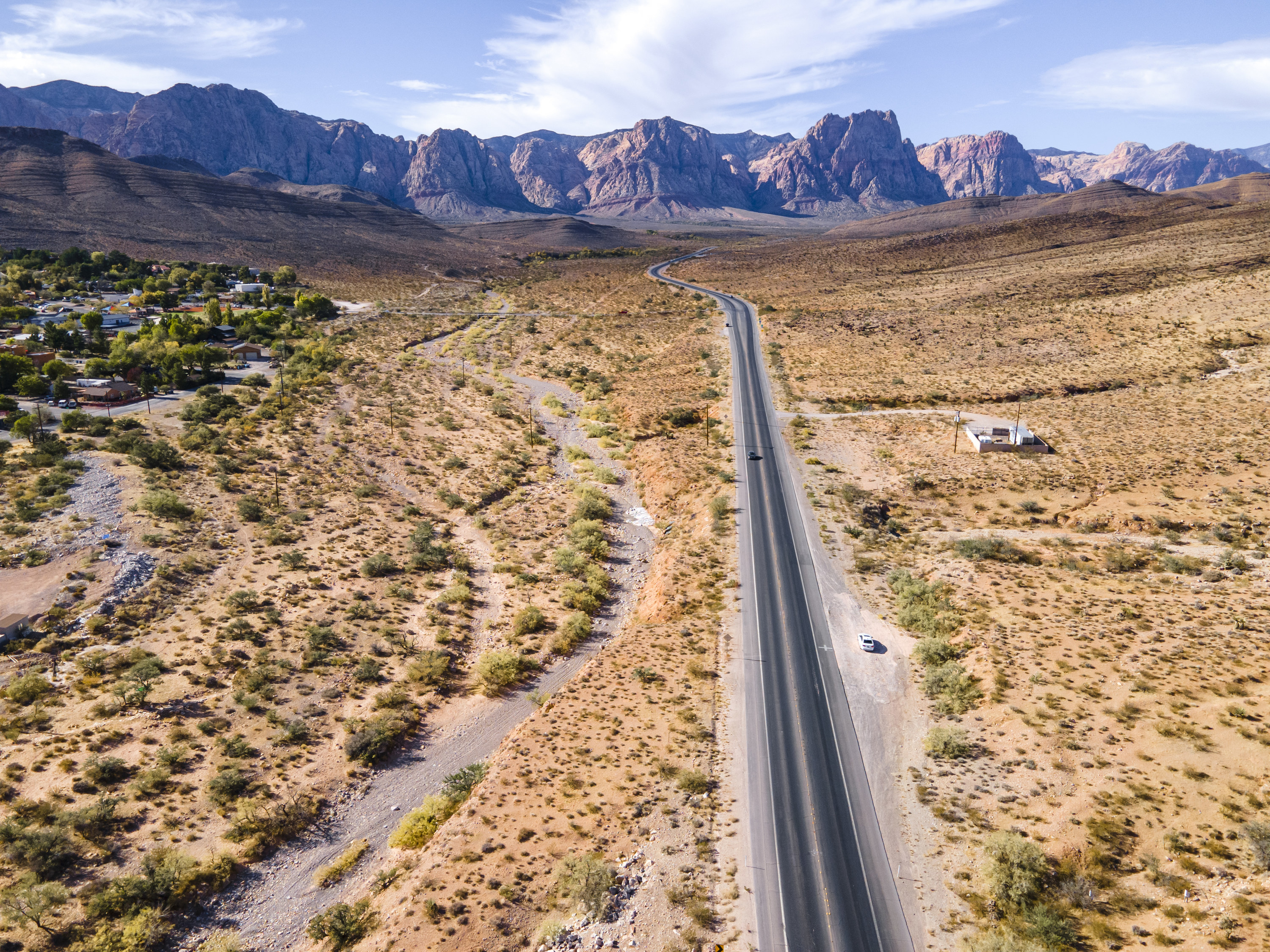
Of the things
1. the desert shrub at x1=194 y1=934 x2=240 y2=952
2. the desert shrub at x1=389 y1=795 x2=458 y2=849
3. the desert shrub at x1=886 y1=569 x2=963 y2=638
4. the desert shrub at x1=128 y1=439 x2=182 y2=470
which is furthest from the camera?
the desert shrub at x1=128 y1=439 x2=182 y2=470

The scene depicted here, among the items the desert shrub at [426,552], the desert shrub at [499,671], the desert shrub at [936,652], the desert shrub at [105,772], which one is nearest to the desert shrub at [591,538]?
the desert shrub at [426,552]

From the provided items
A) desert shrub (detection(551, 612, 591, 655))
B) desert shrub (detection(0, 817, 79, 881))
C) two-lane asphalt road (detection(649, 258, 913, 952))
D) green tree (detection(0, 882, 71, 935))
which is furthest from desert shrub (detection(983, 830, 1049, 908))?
desert shrub (detection(0, 817, 79, 881))

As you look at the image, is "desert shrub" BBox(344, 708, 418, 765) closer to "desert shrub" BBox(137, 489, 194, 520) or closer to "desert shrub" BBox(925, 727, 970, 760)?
"desert shrub" BBox(925, 727, 970, 760)

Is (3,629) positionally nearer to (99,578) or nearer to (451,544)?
(99,578)

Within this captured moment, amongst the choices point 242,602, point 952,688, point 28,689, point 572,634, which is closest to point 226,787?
point 28,689

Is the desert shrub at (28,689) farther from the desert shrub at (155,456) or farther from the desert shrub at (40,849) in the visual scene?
A: the desert shrub at (155,456)
